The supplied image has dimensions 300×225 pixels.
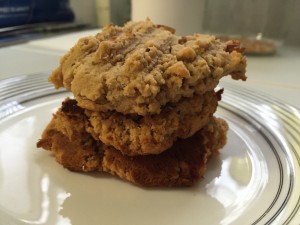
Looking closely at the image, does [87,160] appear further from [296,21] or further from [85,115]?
[296,21]

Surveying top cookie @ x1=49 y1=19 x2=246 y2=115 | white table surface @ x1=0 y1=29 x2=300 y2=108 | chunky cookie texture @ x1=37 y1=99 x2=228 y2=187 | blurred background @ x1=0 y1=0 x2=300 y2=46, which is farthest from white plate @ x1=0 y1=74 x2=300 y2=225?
blurred background @ x1=0 y1=0 x2=300 y2=46

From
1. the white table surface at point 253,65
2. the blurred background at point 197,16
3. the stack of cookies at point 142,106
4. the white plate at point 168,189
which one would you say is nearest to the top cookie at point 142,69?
the stack of cookies at point 142,106

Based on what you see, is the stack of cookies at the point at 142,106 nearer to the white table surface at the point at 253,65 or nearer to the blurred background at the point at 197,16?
the white table surface at the point at 253,65

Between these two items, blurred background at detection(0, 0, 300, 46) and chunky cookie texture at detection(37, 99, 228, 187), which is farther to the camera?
blurred background at detection(0, 0, 300, 46)

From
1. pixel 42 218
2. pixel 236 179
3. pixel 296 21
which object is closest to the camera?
pixel 42 218

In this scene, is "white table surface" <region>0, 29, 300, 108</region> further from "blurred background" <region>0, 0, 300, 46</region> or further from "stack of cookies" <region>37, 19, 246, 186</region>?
"stack of cookies" <region>37, 19, 246, 186</region>

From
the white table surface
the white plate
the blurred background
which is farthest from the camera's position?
the blurred background

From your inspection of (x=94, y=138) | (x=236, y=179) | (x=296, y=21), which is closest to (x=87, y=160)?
(x=94, y=138)
